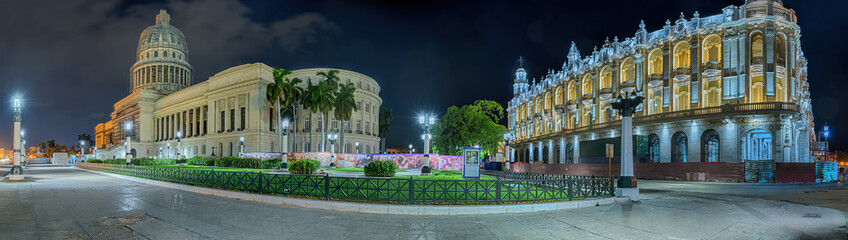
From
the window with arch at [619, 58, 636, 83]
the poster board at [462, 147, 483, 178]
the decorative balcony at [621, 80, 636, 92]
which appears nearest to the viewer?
the poster board at [462, 147, 483, 178]

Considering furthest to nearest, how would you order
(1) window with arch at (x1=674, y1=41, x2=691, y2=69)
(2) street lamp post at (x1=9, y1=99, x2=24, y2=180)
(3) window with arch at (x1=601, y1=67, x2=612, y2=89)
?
(3) window with arch at (x1=601, y1=67, x2=612, y2=89)
(1) window with arch at (x1=674, y1=41, x2=691, y2=69)
(2) street lamp post at (x1=9, y1=99, x2=24, y2=180)

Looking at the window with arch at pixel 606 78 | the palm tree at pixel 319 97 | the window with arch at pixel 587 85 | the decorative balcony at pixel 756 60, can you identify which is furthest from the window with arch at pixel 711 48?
the palm tree at pixel 319 97

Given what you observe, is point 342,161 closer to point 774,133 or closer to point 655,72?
point 655,72

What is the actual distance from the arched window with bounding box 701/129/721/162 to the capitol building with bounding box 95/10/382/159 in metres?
48.5

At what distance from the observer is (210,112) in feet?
275

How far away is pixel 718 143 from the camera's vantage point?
4016 cm

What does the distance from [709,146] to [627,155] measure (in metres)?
31.1

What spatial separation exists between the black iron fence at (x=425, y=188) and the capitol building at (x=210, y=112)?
32643 millimetres

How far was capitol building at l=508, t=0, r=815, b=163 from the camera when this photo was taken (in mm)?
38062

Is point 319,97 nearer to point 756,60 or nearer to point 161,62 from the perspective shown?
point 756,60

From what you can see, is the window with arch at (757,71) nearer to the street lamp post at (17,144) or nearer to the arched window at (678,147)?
the arched window at (678,147)

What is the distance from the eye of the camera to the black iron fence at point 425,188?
42.4 feet

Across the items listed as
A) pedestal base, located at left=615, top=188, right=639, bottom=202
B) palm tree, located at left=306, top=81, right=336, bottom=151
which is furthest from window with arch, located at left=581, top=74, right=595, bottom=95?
pedestal base, located at left=615, top=188, right=639, bottom=202

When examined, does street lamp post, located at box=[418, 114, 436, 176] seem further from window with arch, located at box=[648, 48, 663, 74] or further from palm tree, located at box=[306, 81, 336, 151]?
palm tree, located at box=[306, 81, 336, 151]
